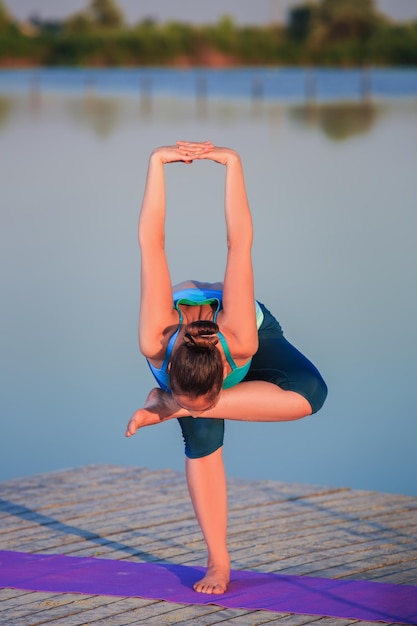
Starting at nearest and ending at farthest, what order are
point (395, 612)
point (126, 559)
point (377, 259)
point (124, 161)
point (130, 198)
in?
1. point (395, 612)
2. point (126, 559)
3. point (377, 259)
4. point (130, 198)
5. point (124, 161)

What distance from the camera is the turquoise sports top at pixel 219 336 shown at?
3.93m

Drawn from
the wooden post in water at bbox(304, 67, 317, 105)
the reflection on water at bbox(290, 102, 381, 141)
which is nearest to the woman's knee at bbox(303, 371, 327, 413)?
the reflection on water at bbox(290, 102, 381, 141)

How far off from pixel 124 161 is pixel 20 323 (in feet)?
34.5

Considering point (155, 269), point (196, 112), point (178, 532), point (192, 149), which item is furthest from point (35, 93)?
point (155, 269)

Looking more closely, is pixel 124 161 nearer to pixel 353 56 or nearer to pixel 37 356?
pixel 37 356

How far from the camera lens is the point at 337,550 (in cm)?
470

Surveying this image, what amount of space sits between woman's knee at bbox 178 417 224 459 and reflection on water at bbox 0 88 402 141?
19.9 meters

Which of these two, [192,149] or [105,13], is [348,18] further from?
[192,149]

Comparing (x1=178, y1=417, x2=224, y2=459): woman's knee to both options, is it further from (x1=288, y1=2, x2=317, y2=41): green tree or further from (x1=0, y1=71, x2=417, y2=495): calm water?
(x1=288, y1=2, x2=317, y2=41): green tree

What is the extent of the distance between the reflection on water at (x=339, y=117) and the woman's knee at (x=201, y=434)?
19.8 m

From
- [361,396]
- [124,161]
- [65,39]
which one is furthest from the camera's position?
[65,39]

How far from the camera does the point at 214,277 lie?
1089 centimetres

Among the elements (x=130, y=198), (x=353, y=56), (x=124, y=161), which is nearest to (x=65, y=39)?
(x=353, y=56)

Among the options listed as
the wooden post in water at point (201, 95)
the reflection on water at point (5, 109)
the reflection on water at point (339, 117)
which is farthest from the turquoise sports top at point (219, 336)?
the reflection on water at point (5, 109)
